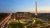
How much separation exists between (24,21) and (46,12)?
1.10 feet

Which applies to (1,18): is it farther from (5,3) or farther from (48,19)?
(48,19)

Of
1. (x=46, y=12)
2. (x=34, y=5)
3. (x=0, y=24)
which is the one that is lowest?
(x=0, y=24)

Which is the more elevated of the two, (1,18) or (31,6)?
(31,6)


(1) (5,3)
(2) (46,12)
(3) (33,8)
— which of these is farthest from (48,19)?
(1) (5,3)

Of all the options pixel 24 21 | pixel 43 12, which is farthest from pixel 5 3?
pixel 43 12

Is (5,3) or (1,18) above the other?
(5,3)

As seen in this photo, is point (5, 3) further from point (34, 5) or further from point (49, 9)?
point (49, 9)

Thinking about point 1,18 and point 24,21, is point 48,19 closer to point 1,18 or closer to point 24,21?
point 24,21

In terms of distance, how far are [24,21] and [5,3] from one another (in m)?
0.38

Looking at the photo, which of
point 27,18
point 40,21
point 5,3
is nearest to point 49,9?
point 40,21

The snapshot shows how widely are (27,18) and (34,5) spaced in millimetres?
213

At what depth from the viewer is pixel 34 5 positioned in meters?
1.61

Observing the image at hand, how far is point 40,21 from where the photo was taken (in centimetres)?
158

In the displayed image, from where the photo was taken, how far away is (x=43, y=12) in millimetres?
1566
